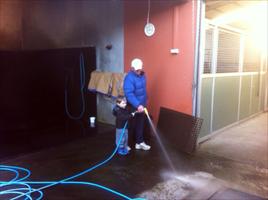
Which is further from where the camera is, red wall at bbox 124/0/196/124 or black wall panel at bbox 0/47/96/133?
black wall panel at bbox 0/47/96/133

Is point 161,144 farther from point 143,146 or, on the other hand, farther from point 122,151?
point 122,151

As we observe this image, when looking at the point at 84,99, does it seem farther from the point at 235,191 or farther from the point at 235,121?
the point at 235,191

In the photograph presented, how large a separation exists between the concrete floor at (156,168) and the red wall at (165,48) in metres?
0.79

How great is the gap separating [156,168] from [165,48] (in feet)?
6.44

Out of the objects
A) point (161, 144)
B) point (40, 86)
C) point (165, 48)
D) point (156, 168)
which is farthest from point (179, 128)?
point (40, 86)

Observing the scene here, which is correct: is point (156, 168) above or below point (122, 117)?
below

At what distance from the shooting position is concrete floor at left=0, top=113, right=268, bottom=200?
102 inches

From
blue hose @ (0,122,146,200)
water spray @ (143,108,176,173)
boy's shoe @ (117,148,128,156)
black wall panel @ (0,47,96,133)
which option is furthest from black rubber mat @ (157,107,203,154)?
black wall panel @ (0,47,96,133)

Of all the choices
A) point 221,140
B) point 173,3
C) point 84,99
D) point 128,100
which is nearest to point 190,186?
point 128,100

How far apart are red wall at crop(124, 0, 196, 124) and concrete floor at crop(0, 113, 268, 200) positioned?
2.60 feet

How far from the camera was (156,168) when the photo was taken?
3.18 meters

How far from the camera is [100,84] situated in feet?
16.6

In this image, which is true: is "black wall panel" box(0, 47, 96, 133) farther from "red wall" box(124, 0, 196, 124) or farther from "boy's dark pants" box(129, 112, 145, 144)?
"boy's dark pants" box(129, 112, 145, 144)

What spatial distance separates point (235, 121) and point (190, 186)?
291 cm
